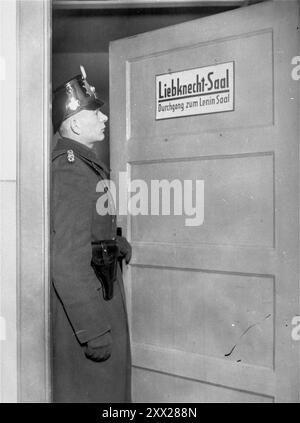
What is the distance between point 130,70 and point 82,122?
42 centimetres

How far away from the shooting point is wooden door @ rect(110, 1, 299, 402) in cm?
185

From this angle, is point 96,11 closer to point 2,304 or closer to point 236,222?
point 236,222

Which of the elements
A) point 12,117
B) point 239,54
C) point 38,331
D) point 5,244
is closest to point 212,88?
point 239,54

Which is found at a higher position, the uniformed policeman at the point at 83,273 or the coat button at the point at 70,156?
the coat button at the point at 70,156

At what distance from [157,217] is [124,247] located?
19 cm

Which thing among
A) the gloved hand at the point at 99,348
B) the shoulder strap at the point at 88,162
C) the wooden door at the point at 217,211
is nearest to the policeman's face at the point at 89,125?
the shoulder strap at the point at 88,162

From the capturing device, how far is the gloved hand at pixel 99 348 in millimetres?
1857

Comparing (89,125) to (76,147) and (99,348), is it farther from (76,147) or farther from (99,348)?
(99,348)

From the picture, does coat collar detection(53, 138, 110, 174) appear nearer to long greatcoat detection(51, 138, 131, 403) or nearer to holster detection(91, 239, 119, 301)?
long greatcoat detection(51, 138, 131, 403)

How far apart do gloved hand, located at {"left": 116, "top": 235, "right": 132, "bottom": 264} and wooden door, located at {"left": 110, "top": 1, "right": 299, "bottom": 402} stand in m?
0.04

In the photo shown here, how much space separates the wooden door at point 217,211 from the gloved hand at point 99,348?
366mm

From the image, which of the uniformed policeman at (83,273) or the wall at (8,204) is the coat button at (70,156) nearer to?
the uniformed policeman at (83,273)

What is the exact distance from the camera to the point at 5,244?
1631 millimetres

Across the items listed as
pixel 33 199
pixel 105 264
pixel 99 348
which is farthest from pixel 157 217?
pixel 33 199
